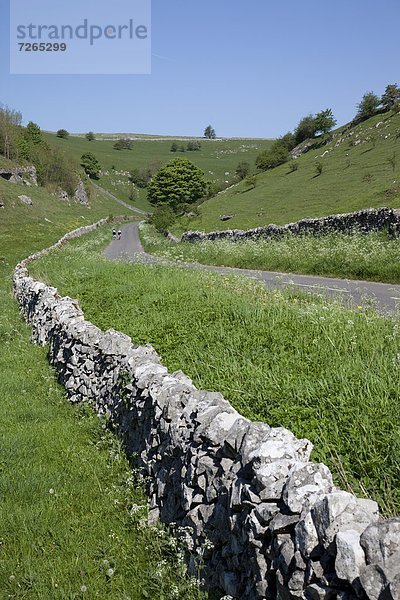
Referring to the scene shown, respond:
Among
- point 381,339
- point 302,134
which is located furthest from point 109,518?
point 302,134

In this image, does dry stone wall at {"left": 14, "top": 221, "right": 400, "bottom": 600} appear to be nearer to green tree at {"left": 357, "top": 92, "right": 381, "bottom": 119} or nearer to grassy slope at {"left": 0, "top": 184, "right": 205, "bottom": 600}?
grassy slope at {"left": 0, "top": 184, "right": 205, "bottom": 600}

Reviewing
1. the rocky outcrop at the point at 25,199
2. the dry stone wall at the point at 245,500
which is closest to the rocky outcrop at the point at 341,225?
the dry stone wall at the point at 245,500

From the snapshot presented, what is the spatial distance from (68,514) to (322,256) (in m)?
17.6

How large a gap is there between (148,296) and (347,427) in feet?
27.3

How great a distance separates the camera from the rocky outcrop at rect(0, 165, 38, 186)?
234ft

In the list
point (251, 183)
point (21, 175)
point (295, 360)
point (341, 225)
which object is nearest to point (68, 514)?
point (295, 360)

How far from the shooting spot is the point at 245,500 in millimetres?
3979

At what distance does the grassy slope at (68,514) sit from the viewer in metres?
4.68

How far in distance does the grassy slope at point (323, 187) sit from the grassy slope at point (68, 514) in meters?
27.8

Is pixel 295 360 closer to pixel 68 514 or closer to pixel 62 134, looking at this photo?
pixel 68 514

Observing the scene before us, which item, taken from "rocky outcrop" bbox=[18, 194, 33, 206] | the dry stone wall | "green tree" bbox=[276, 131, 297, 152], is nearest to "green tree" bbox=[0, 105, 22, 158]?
"rocky outcrop" bbox=[18, 194, 33, 206]

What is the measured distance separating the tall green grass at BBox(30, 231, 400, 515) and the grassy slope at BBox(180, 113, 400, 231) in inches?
949

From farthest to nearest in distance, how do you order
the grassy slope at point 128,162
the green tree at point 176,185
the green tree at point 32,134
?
A: the grassy slope at point 128,162
the green tree at point 32,134
the green tree at point 176,185

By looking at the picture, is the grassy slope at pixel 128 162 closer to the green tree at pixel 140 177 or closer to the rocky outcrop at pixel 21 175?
the green tree at pixel 140 177
